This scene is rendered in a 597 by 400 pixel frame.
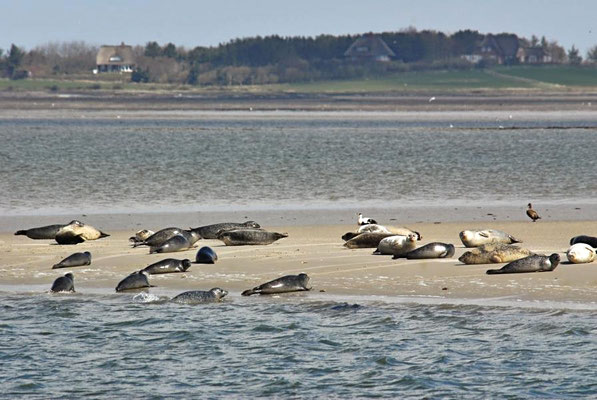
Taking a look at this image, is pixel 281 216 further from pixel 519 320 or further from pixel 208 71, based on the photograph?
pixel 208 71

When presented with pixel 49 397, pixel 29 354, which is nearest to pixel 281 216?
pixel 29 354

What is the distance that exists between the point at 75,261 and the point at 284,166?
53.4 ft

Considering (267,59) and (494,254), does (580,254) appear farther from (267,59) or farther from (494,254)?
(267,59)

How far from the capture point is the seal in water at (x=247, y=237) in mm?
15656

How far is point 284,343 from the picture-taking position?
10695mm

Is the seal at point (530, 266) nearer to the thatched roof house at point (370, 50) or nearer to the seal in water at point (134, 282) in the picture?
the seal in water at point (134, 282)

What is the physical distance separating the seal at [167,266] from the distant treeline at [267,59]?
12746 centimetres

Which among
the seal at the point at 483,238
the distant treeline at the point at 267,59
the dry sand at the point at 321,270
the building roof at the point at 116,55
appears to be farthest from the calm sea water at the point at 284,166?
the building roof at the point at 116,55

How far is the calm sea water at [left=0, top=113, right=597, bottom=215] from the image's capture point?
22.6m

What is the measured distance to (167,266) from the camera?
13898mm

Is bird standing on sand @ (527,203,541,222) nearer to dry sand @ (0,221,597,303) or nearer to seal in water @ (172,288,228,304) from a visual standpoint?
dry sand @ (0,221,597,303)

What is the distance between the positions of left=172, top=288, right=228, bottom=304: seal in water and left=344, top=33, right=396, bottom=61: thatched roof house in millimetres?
156213

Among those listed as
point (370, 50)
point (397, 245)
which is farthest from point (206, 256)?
point (370, 50)

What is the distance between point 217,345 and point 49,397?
6.33 feet
